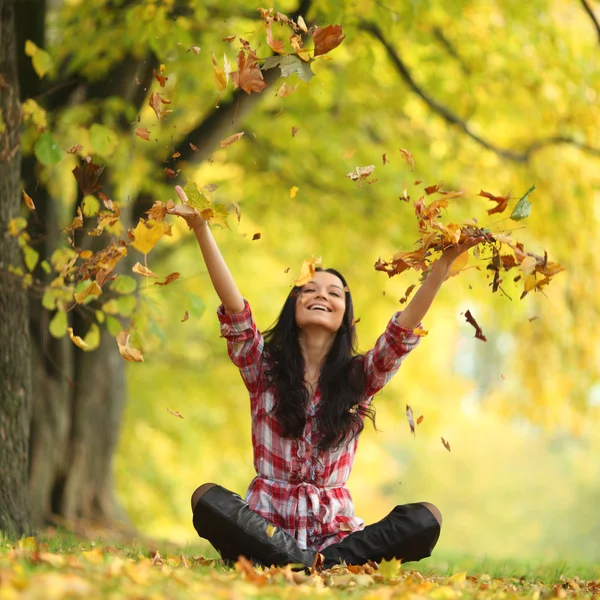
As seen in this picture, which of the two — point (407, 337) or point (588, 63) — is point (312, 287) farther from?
point (588, 63)

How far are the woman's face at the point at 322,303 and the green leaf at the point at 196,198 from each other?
2.73 feet

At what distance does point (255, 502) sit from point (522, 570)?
1.62m

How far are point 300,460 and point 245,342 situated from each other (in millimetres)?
557

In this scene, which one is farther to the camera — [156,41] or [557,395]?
[557,395]

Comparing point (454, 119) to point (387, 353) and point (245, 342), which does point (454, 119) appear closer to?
point (387, 353)

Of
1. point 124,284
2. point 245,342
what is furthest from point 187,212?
point 124,284

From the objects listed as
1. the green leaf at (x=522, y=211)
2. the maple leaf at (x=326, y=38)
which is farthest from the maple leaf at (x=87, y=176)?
the green leaf at (x=522, y=211)

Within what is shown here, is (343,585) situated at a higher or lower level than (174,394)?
lower

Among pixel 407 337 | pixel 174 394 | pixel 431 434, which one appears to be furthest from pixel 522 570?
pixel 174 394

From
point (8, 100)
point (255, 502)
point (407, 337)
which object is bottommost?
point (255, 502)

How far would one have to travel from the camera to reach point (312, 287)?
3.93 meters

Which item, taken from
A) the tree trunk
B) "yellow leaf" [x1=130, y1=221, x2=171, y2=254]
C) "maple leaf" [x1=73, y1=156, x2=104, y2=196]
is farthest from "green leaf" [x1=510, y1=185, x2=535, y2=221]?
the tree trunk

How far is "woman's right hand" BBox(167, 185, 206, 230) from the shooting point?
3209 mm

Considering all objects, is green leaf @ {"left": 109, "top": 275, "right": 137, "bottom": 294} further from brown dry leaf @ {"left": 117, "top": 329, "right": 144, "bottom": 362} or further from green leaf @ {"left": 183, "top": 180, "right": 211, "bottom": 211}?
green leaf @ {"left": 183, "top": 180, "right": 211, "bottom": 211}
